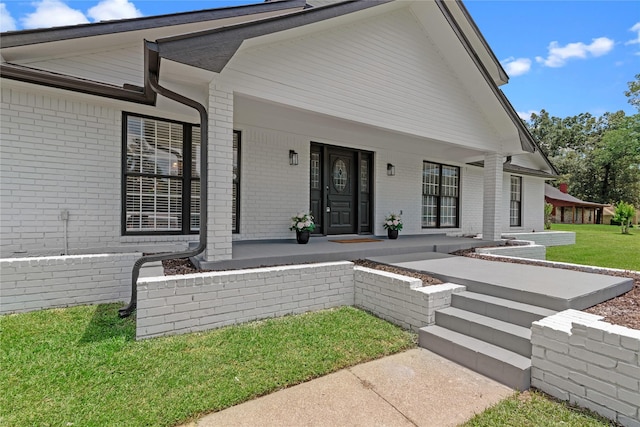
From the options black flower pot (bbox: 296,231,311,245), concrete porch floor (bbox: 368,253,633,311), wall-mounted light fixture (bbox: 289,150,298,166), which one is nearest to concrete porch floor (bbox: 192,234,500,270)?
black flower pot (bbox: 296,231,311,245)

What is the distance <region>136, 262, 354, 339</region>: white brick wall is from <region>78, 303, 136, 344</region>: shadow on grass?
36 cm


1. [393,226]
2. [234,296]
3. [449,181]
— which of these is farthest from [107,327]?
[449,181]

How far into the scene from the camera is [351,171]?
840 cm

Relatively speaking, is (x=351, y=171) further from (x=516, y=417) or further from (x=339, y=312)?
(x=516, y=417)

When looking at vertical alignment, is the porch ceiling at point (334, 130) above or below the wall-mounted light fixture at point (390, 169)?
above

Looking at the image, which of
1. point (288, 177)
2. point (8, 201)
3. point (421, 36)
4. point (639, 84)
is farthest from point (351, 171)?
point (639, 84)

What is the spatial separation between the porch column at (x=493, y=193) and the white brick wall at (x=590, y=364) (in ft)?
18.9

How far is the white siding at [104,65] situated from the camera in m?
4.88

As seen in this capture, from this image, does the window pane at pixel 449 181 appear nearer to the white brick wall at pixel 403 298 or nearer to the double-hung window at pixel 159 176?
the white brick wall at pixel 403 298

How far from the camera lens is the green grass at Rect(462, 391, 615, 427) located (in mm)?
2266

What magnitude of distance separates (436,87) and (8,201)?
7.75 meters

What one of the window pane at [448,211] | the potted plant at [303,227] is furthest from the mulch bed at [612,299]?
the window pane at [448,211]

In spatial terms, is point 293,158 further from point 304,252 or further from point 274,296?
point 274,296

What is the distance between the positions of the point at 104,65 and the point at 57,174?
Result: 1.90 m
